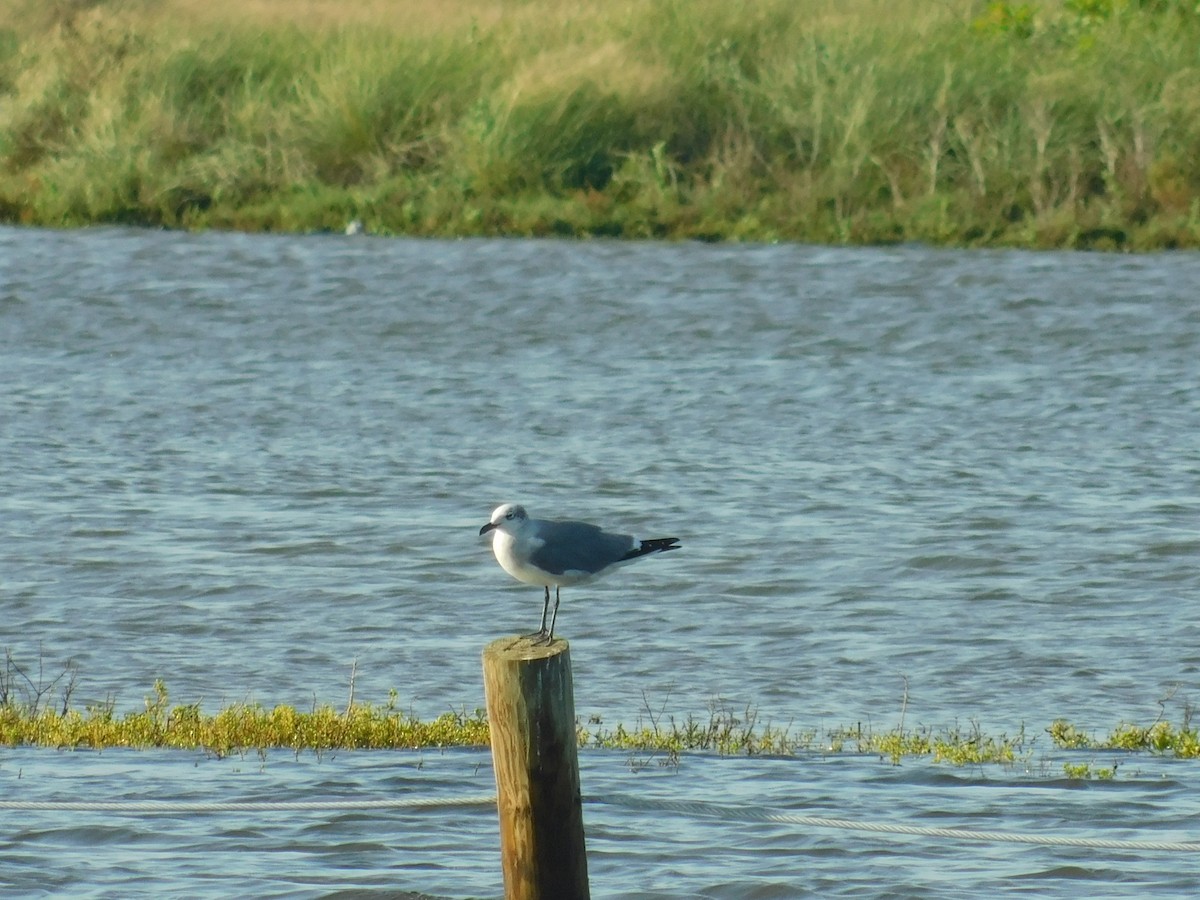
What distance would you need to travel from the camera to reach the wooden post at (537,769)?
6.34m

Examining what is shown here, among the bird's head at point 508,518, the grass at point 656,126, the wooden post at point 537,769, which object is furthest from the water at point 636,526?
the bird's head at point 508,518

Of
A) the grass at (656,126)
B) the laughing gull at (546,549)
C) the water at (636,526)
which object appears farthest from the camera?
the grass at (656,126)

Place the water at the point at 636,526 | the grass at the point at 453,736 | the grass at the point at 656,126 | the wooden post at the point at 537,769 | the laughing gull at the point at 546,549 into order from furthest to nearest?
the grass at the point at 656,126, the grass at the point at 453,736, the water at the point at 636,526, the laughing gull at the point at 546,549, the wooden post at the point at 537,769

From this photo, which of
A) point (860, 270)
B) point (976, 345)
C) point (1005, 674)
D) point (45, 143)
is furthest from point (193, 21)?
point (1005, 674)

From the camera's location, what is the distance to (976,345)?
20.7 metres

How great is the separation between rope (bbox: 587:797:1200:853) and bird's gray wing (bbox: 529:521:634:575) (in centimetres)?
75

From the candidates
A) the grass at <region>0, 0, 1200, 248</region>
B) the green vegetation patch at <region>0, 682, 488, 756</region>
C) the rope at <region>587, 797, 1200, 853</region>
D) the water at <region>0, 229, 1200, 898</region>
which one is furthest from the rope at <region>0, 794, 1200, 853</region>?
the grass at <region>0, 0, 1200, 248</region>

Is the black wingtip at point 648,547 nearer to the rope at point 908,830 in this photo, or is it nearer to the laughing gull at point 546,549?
the laughing gull at point 546,549

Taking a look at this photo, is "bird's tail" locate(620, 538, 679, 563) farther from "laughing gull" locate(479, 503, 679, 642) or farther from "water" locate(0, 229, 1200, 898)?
"water" locate(0, 229, 1200, 898)

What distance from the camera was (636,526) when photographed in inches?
532

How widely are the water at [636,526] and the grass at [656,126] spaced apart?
30.1 inches

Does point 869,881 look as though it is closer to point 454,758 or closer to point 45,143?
point 454,758

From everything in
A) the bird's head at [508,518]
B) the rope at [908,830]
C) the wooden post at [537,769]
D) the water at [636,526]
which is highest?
the bird's head at [508,518]

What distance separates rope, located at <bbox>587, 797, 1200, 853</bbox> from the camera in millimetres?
6867
